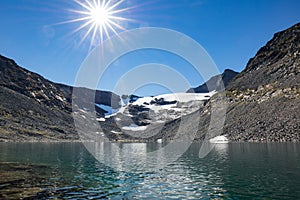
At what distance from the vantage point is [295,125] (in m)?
160

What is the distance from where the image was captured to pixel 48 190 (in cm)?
3284

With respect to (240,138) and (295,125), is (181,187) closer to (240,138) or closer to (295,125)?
(295,125)

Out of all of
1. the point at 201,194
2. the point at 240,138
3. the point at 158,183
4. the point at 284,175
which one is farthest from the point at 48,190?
the point at 240,138

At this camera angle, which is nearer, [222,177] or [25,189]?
[25,189]

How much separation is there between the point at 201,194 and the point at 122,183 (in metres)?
12.9

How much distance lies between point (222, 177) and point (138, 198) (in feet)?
62.6

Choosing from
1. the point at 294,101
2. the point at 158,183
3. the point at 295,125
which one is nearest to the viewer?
the point at 158,183

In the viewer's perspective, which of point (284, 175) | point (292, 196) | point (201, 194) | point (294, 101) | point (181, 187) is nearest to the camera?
point (292, 196)

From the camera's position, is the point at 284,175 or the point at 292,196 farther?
the point at 284,175

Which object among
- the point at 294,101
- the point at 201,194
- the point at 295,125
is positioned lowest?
the point at 201,194

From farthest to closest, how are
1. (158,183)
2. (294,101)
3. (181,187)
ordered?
(294,101)
(158,183)
(181,187)

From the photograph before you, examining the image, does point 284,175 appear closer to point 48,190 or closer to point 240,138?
point 48,190

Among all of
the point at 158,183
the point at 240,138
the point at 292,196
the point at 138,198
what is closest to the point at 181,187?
the point at 158,183

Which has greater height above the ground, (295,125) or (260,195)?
(295,125)
